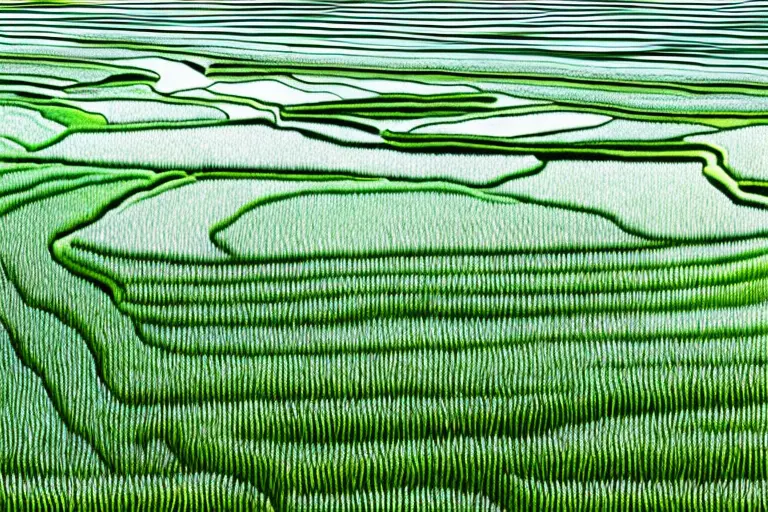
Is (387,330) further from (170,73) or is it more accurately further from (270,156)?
(170,73)

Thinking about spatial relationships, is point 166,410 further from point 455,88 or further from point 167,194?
point 455,88

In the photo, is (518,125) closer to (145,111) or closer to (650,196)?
(650,196)

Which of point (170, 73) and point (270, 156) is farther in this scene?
point (170, 73)

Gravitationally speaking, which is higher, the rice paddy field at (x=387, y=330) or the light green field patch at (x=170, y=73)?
Answer: the light green field patch at (x=170, y=73)

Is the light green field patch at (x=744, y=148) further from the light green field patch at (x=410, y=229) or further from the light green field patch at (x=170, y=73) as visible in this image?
the light green field patch at (x=170, y=73)

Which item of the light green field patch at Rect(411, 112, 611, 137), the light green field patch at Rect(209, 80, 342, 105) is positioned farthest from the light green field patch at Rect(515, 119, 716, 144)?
the light green field patch at Rect(209, 80, 342, 105)

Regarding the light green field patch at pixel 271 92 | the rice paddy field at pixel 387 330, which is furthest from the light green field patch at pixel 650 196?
the light green field patch at pixel 271 92

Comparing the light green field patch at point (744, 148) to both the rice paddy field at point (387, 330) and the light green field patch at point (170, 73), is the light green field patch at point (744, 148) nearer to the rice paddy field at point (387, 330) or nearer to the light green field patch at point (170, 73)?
the rice paddy field at point (387, 330)

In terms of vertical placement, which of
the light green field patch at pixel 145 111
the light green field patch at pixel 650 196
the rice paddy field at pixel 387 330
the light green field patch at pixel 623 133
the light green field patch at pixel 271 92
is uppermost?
the light green field patch at pixel 271 92

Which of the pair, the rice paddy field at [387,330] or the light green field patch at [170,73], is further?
the light green field patch at [170,73]

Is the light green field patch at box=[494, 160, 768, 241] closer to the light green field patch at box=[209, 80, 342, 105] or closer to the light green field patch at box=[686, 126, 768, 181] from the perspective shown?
the light green field patch at box=[686, 126, 768, 181]

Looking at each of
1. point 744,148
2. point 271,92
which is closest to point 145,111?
point 271,92

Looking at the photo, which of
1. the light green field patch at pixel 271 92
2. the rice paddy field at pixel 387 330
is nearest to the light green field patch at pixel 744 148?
the rice paddy field at pixel 387 330
